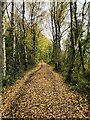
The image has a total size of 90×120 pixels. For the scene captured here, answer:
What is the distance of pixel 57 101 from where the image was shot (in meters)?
9.77

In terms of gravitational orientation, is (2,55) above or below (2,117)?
above

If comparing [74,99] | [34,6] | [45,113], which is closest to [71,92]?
[74,99]

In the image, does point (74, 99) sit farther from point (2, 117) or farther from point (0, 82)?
point (0, 82)

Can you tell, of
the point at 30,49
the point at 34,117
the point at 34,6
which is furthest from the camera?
the point at 30,49

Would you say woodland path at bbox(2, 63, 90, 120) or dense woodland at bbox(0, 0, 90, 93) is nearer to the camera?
woodland path at bbox(2, 63, 90, 120)

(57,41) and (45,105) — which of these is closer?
(45,105)

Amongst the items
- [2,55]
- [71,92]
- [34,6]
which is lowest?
[71,92]

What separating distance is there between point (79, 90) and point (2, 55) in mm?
4855

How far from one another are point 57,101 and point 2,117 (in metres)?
2.79

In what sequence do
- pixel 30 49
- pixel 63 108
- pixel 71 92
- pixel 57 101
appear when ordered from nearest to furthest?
1. pixel 63 108
2. pixel 57 101
3. pixel 71 92
4. pixel 30 49

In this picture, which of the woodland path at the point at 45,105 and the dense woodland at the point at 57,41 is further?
the dense woodland at the point at 57,41

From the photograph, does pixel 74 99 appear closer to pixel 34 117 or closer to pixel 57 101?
pixel 57 101

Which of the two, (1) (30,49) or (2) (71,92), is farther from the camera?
(1) (30,49)

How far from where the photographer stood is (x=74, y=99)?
1023 centimetres
